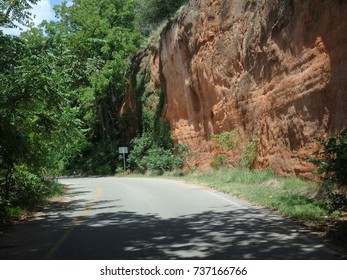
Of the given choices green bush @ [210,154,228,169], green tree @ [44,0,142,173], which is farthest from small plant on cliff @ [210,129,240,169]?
green tree @ [44,0,142,173]

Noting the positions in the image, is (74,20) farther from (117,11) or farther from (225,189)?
(225,189)

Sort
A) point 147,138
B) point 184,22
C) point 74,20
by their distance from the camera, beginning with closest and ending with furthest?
point 184,22
point 147,138
point 74,20

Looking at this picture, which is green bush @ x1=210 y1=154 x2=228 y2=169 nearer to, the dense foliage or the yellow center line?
the dense foliage

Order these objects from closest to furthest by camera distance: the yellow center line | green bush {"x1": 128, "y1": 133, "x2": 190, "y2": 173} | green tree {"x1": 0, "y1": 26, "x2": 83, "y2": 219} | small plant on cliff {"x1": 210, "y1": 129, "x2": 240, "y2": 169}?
the yellow center line < green tree {"x1": 0, "y1": 26, "x2": 83, "y2": 219} < small plant on cliff {"x1": 210, "y1": 129, "x2": 240, "y2": 169} < green bush {"x1": 128, "y1": 133, "x2": 190, "y2": 173}

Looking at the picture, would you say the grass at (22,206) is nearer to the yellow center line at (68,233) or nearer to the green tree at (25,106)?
the green tree at (25,106)

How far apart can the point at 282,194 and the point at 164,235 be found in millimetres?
7041

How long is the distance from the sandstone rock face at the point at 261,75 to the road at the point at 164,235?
2.93m

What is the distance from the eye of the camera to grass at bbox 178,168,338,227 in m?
10.2

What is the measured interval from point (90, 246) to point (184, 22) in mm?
28028

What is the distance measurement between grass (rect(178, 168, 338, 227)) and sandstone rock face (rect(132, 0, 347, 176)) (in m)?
0.98

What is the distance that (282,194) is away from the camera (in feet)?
48.1

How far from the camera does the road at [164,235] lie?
279 inches

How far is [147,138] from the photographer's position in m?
40.5

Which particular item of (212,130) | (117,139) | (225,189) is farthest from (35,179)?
(117,139)
